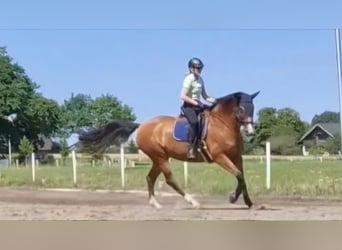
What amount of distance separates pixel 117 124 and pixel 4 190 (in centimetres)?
90

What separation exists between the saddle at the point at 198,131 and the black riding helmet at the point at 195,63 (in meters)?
0.32

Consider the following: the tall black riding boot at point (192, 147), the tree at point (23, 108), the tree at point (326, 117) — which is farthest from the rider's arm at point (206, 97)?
the tree at point (23, 108)

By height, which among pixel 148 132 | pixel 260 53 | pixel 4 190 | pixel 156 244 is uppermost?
pixel 260 53

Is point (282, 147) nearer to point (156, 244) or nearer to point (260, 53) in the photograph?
point (260, 53)

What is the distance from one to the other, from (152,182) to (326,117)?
124cm

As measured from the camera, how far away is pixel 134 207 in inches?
238

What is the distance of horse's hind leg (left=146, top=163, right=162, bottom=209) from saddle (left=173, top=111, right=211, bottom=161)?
25cm

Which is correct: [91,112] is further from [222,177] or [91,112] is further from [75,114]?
[222,177]

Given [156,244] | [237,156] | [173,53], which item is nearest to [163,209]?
[156,244]

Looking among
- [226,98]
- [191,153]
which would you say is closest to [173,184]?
[191,153]

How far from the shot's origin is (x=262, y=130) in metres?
5.87

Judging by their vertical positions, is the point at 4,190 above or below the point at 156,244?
above

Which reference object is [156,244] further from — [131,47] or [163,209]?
[131,47]

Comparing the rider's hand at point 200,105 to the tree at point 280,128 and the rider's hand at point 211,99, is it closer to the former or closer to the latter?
the rider's hand at point 211,99
